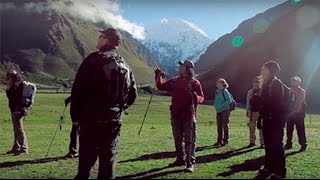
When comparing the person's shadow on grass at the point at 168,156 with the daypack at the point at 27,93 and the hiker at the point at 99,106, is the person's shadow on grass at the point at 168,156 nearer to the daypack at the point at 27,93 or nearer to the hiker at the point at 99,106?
the hiker at the point at 99,106

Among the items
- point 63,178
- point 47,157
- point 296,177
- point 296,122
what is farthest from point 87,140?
point 296,122

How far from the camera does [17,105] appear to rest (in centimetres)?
1741

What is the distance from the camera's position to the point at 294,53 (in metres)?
133

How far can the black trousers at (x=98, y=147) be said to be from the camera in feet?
31.4

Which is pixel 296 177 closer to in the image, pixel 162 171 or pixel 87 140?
pixel 162 171

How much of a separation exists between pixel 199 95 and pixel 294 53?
410 feet

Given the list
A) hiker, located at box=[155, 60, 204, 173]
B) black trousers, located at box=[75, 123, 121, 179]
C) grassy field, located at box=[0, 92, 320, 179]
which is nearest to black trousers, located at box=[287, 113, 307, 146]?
grassy field, located at box=[0, 92, 320, 179]

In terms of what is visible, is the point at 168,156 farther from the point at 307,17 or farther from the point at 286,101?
the point at 307,17

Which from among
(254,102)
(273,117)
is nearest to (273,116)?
(273,117)

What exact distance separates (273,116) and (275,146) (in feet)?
2.50

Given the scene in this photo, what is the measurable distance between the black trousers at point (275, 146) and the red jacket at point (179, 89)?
2186mm

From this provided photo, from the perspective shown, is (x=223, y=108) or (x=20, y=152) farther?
(x=223, y=108)

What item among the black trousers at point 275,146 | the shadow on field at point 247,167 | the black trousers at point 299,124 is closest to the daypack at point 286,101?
the black trousers at point 275,146

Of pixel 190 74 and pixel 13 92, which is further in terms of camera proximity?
pixel 13 92
